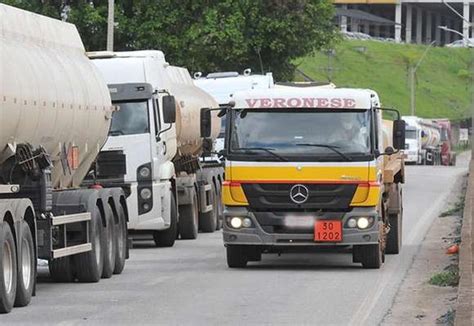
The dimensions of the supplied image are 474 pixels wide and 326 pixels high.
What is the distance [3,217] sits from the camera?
15.3 meters

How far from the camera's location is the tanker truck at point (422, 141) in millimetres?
79062

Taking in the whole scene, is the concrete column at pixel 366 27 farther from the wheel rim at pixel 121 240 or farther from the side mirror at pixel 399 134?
the wheel rim at pixel 121 240

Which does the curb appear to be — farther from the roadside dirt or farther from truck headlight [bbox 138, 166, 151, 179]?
truck headlight [bbox 138, 166, 151, 179]

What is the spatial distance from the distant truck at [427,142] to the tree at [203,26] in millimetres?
25943

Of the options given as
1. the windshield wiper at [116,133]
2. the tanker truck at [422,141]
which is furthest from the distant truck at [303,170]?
the tanker truck at [422,141]

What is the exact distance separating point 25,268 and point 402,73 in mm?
105375

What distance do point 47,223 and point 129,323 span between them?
329 centimetres

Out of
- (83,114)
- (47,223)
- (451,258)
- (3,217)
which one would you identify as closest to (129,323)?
(3,217)

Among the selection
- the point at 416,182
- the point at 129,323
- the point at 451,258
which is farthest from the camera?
the point at 416,182

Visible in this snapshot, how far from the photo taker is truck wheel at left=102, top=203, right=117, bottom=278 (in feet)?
64.6

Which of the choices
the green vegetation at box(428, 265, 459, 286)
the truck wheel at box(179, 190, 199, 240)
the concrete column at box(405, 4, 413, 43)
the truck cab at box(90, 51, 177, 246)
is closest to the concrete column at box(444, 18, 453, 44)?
the concrete column at box(405, 4, 413, 43)

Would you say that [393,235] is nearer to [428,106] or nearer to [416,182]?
[416,182]

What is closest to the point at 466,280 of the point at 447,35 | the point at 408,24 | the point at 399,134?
Result: the point at 399,134

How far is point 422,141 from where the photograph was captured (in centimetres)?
8362
